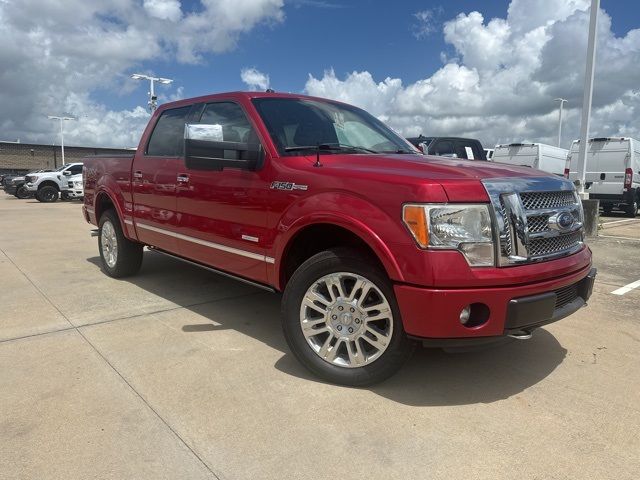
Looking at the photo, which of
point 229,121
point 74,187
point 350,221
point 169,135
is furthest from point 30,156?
point 350,221

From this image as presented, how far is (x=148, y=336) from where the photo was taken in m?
3.92

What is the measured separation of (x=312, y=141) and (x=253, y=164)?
50cm

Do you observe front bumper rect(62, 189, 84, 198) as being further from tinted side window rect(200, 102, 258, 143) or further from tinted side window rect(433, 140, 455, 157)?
tinted side window rect(200, 102, 258, 143)

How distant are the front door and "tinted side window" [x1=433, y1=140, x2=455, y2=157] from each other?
6.84 m

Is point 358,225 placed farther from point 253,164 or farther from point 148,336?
point 148,336

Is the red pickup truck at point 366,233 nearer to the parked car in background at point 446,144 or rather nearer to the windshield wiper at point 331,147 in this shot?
the windshield wiper at point 331,147

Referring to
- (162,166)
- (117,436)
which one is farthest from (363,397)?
(162,166)

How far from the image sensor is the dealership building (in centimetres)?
6250

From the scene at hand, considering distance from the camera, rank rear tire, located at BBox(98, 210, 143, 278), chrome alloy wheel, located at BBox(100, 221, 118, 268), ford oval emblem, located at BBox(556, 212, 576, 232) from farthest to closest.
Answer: chrome alloy wheel, located at BBox(100, 221, 118, 268)
rear tire, located at BBox(98, 210, 143, 278)
ford oval emblem, located at BBox(556, 212, 576, 232)

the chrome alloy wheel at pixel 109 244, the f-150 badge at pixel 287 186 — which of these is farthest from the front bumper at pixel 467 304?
the chrome alloy wheel at pixel 109 244

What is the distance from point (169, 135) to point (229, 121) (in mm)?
1032

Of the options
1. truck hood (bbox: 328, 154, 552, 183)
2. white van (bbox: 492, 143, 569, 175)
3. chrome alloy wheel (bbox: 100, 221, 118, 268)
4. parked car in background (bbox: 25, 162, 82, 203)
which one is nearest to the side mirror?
truck hood (bbox: 328, 154, 552, 183)

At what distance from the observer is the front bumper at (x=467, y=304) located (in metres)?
2.62

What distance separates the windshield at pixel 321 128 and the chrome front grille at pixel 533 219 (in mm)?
1318
